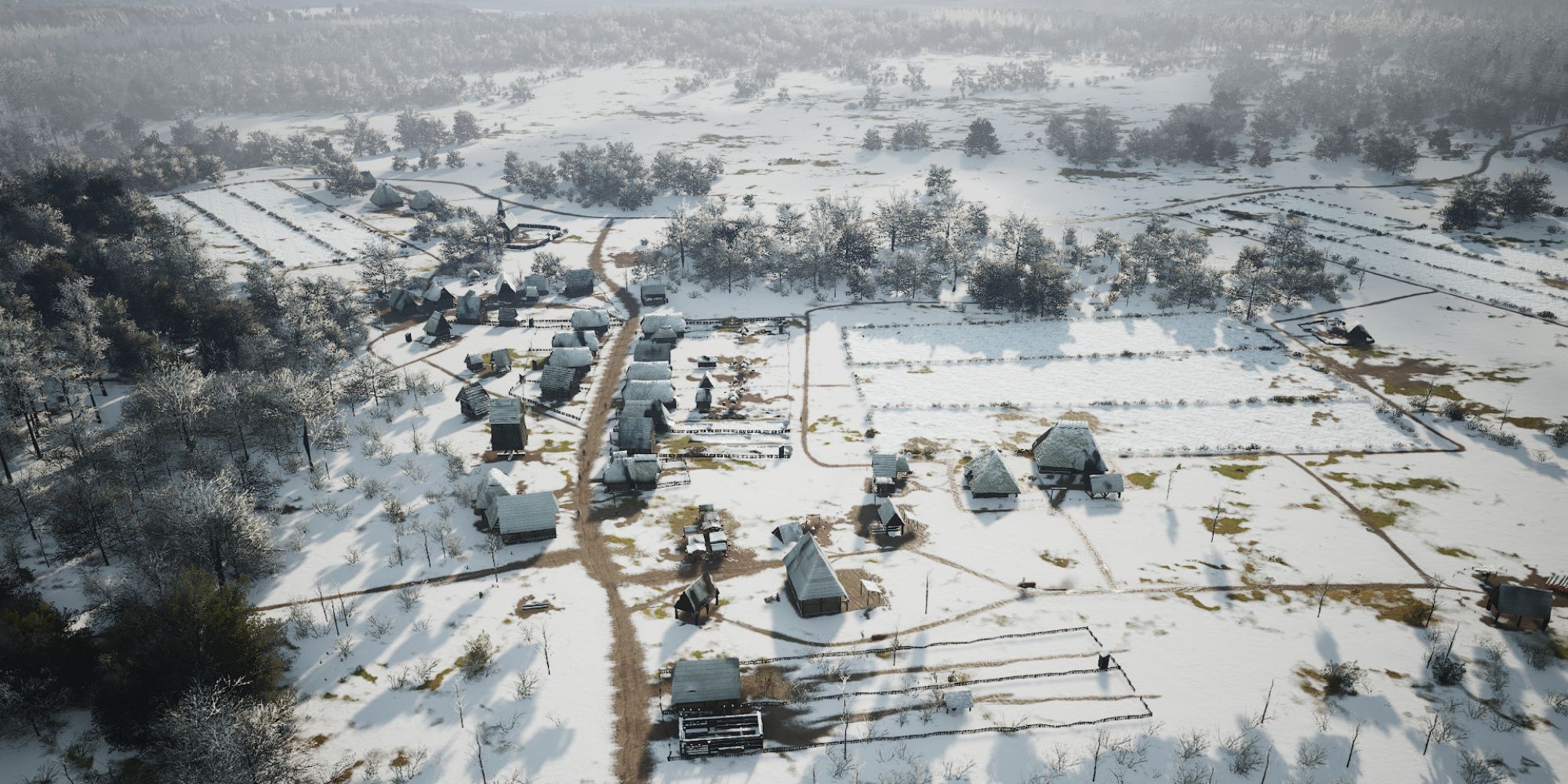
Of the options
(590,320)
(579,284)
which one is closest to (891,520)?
(590,320)

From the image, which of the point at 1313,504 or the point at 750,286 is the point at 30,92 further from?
the point at 1313,504

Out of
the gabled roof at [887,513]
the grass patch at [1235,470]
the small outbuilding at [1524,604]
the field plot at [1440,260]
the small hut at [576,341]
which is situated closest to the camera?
the small outbuilding at [1524,604]

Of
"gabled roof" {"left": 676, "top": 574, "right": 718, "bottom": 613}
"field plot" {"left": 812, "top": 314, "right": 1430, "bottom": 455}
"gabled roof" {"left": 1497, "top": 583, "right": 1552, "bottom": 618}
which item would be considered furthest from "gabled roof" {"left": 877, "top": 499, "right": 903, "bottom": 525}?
"gabled roof" {"left": 1497, "top": 583, "right": 1552, "bottom": 618}

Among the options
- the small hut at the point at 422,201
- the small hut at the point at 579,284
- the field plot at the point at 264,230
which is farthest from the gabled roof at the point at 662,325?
the small hut at the point at 422,201

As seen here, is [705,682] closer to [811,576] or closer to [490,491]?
[811,576]

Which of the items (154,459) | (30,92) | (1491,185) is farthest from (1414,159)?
(30,92)

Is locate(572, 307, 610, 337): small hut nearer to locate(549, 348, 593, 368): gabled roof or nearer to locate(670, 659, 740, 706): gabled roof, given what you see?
locate(549, 348, 593, 368): gabled roof

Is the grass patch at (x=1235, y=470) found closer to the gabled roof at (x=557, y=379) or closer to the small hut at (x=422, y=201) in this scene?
the gabled roof at (x=557, y=379)
